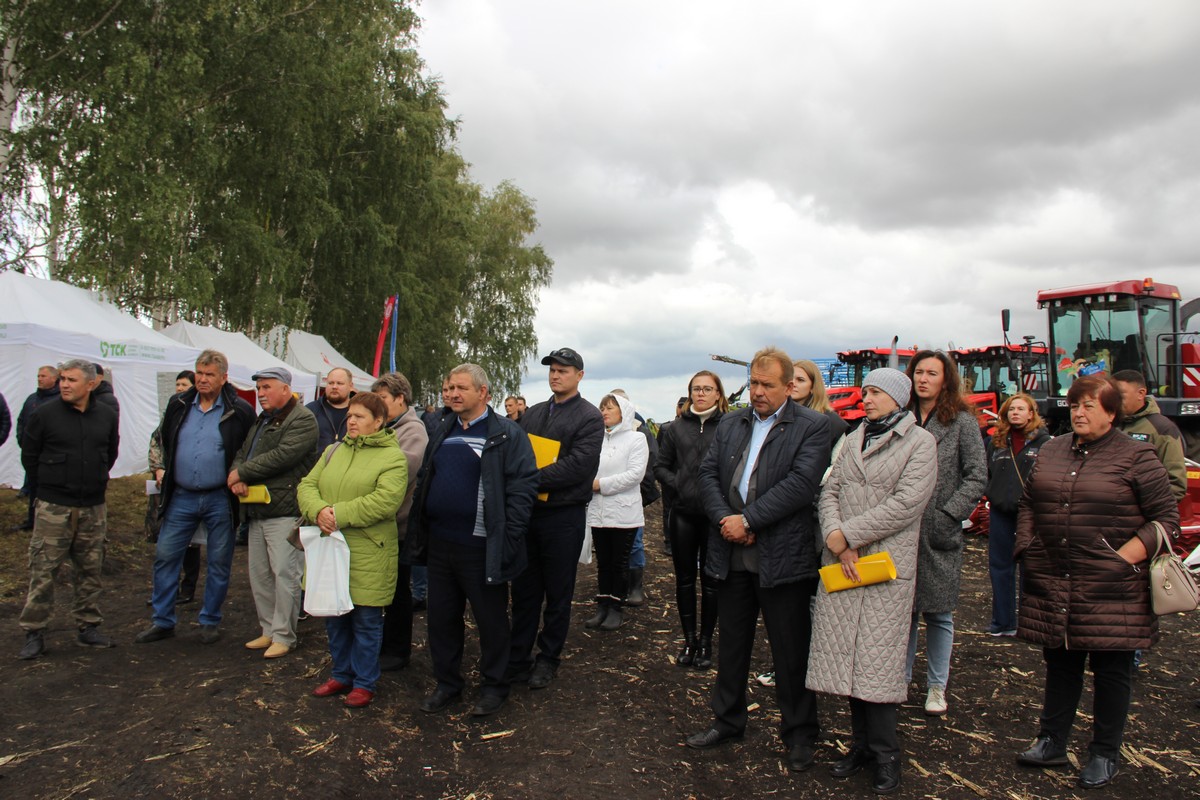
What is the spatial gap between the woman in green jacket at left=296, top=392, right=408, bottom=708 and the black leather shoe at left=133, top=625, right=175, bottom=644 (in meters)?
1.80

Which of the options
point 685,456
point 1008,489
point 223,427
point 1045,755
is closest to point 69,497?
point 223,427

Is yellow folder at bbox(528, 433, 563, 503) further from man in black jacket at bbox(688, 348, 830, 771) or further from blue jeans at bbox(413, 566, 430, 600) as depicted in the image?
blue jeans at bbox(413, 566, 430, 600)

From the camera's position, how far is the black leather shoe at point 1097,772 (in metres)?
3.63

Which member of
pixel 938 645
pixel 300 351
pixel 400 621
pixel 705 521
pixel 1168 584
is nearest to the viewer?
pixel 1168 584

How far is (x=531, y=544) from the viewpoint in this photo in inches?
199

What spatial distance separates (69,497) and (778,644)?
189 inches

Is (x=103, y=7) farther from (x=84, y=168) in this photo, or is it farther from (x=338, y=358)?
(x=338, y=358)

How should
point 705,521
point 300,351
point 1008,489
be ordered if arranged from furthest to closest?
point 300,351 < point 1008,489 < point 705,521

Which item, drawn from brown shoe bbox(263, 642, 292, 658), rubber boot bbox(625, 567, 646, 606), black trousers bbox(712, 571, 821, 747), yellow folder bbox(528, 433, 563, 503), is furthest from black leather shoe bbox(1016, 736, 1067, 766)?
brown shoe bbox(263, 642, 292, 658)

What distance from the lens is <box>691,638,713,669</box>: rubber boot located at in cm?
541

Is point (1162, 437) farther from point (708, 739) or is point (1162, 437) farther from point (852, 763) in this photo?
point (708, 739)

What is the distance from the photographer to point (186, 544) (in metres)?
5.77

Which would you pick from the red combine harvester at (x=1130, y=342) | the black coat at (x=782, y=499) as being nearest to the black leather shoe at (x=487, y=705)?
the black coat at (x=782, y=499)

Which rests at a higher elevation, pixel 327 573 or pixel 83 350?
pixel 83 350
